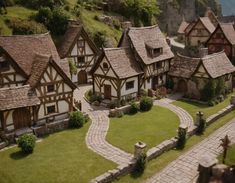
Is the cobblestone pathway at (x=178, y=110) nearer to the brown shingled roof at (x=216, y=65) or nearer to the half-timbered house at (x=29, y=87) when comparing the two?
the brown shingled roof at (x=216, y=65)

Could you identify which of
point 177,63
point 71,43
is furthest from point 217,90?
point 71,43

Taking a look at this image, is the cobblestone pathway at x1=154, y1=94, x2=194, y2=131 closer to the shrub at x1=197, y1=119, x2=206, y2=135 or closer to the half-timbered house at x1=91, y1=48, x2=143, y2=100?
the shrub at x1=197, y1=119, x2=206, y2=135

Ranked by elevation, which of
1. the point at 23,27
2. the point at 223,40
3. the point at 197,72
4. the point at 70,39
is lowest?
the point at 197,72

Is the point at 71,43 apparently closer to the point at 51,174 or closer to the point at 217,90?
the point at 217,90

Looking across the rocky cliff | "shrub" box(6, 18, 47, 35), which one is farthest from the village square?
the rocky cliff

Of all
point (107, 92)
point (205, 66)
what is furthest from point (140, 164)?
point (205, 66)

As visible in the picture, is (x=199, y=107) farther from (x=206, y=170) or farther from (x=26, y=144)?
(x=206, y=170)

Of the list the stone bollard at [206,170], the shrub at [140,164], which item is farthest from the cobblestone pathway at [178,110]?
the stone bollard at [206,170]
